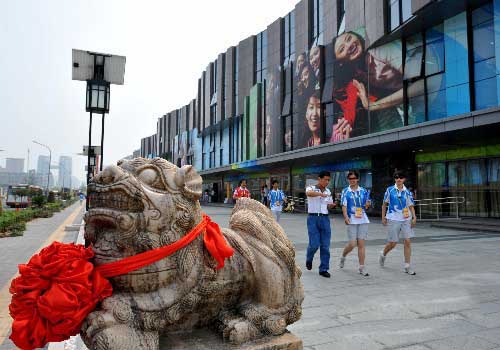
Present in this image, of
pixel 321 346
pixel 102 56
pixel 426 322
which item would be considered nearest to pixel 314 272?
pixel 426 322

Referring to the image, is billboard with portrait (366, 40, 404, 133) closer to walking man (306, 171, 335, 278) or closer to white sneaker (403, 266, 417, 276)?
white sneaker (403, 266, 417, 276)

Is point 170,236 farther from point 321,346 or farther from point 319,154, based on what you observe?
point 319,154

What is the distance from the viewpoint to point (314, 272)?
5809mm

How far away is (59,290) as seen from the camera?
53.3 inches

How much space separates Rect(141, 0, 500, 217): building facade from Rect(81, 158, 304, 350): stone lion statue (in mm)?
12031

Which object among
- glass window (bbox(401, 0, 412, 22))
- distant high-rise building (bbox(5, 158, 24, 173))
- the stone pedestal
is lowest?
the stone pedestal

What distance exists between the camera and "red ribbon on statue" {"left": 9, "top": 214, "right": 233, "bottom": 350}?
1346 mm

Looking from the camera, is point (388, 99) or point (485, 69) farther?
point (388, 99)

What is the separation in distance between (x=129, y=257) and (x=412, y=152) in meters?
18.2

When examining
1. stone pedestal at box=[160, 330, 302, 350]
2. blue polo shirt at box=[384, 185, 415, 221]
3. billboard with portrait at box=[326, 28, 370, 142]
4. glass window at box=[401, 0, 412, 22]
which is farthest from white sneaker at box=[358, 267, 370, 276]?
billboard with portrait at box=[326, 28, 370, 142]

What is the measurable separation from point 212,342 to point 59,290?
0.75m

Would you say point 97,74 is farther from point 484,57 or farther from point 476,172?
point 476,172

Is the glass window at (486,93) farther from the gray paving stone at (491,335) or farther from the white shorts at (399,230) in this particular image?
the gray paving stone at (491,335)

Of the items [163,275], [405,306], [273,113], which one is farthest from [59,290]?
[273,113]
